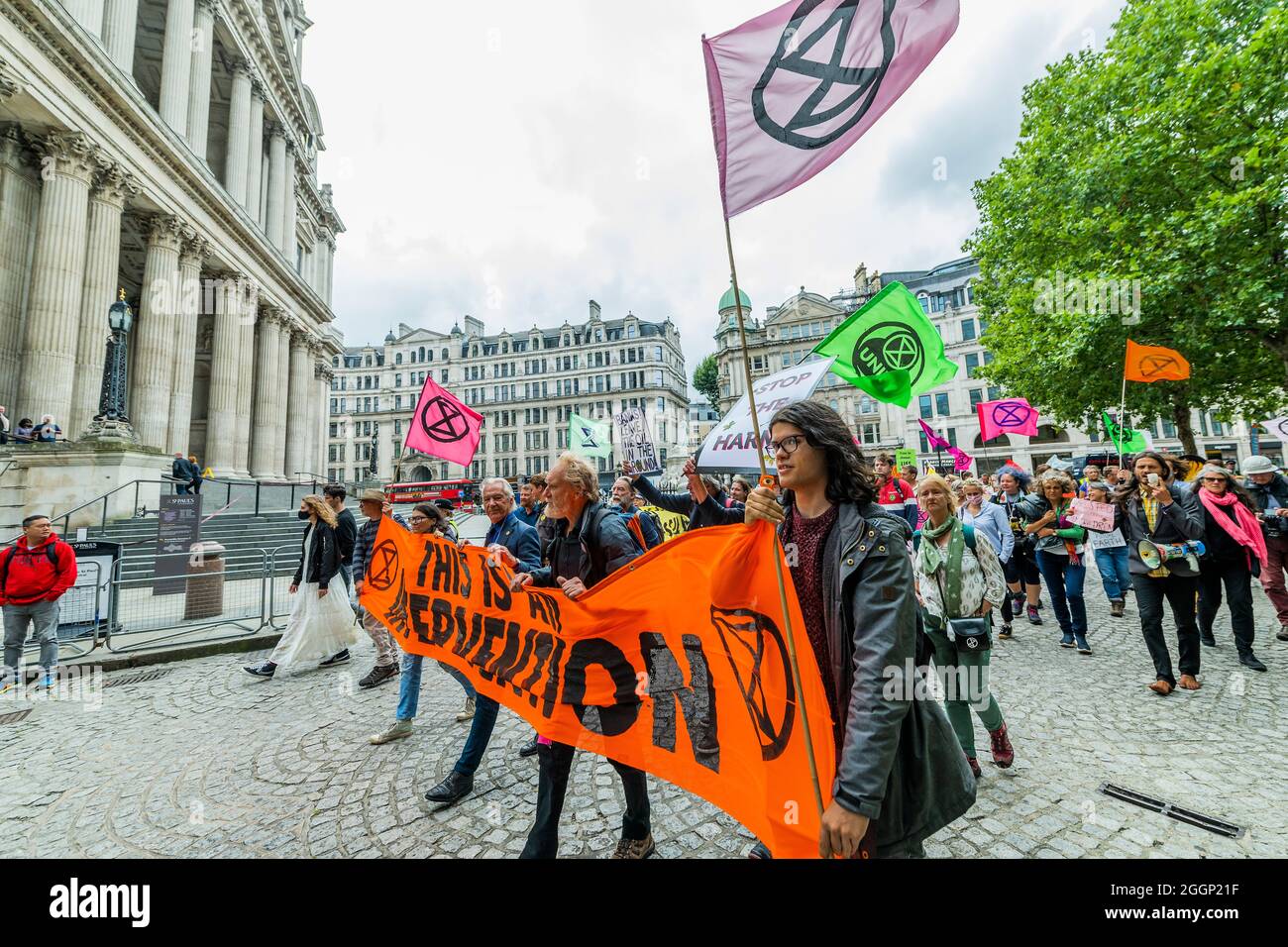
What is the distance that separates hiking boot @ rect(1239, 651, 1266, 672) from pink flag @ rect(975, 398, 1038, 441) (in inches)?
423

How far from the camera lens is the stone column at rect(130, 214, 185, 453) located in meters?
20.0

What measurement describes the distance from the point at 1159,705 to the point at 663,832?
15.7ft

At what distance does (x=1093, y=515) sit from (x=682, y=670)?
6712 millimetres

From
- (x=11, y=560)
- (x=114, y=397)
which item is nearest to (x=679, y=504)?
(x=11, y=560)

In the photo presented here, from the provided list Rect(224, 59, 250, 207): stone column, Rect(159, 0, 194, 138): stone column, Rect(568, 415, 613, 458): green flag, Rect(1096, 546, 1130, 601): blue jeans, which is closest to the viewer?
Rect(1096, 546, 1130, 601): blue jeans

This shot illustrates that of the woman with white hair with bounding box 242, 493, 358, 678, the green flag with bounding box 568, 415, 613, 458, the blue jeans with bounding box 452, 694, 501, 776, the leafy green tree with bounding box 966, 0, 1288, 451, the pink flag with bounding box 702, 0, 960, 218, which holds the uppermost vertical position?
the leafy green tree with bounding box 966, 0, 1288, 451

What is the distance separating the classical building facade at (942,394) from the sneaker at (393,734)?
36120 millimetres

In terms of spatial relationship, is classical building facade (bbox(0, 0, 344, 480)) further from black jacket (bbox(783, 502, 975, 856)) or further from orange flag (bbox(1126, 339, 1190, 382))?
orange flag (bbox(1126, 339, 1190, 382))

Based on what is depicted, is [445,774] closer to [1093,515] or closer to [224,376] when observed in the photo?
[1093,515]

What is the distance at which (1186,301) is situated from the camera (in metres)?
12.5

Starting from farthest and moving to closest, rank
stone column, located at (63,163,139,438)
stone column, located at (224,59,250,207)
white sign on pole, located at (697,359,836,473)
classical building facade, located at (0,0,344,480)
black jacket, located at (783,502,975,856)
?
stone column, located at (224,59,250,207) → stone column, located at (63,163,139,438) → classical building facade, located at (0,0,344,480) → white sign on pole, located at (697,359,836,473) → black jacket, located at (783,502,975,856)

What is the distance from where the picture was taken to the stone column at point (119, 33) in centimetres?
1806

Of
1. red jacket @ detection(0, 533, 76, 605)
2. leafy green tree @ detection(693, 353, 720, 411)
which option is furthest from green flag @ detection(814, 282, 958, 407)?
leafy green tree @ detection(693, 353, 720, 411)
